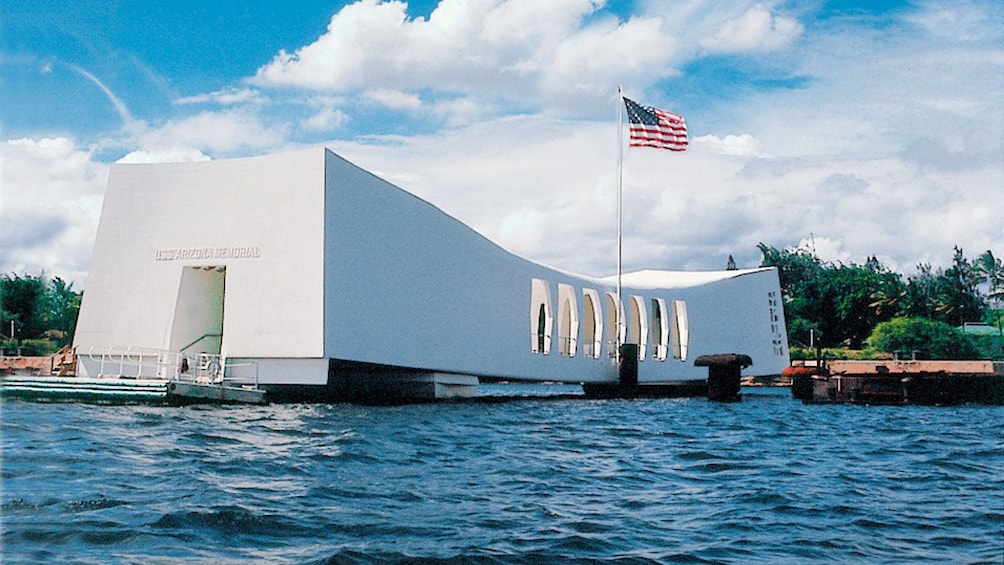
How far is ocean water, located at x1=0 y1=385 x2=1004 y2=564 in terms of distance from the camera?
20.1 ft

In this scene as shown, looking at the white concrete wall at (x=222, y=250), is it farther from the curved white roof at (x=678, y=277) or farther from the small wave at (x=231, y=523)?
the curved white roof at (x=678, y=277)

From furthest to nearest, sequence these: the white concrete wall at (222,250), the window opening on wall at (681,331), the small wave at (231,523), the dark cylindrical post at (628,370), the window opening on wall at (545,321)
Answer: the window opening on wall at (681,331), the dark cylindrical post at (628,370), the window opening on wall at (545,321), the white concrete wall at (222,250), the small wave at (231,523)

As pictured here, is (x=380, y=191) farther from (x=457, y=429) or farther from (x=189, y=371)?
(x=457, y=429)

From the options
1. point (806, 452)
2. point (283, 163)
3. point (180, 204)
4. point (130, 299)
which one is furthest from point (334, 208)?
point (806, 452)

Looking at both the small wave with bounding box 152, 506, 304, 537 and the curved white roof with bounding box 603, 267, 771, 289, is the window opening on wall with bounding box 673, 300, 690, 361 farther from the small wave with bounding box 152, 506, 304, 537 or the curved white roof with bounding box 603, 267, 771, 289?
the small wave with bounding box 152, 506, 304, 537

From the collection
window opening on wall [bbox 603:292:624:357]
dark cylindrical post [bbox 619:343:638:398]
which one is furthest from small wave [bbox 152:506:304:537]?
window opening on wall [bbox 603:292:624:357]

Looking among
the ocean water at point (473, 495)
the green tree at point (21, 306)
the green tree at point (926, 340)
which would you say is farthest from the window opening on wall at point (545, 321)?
the green tree at point (926, 340)

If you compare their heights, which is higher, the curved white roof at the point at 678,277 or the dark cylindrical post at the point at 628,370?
the curved white roof at the point at 678,277

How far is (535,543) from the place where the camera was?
250 inches

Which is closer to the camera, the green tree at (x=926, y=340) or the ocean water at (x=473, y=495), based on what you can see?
the ocean water at (x=473, y=495)

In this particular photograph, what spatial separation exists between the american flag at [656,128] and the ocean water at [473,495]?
15.2 m

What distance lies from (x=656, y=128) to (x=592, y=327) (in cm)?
1238

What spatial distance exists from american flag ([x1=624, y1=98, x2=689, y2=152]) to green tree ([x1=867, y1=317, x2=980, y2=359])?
109 ft

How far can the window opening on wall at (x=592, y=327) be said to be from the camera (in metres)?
34.9
